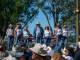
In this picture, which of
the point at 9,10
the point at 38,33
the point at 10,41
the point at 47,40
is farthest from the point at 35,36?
the point at 9,10

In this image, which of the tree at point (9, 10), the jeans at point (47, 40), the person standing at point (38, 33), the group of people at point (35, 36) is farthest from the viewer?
the tree at point (9, 10)

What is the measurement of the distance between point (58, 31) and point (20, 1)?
38.5 feet

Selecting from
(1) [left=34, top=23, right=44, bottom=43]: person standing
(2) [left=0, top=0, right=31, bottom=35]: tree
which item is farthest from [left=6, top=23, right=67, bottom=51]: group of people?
(2) [left=0, top=0, right=31, bottom=35]: tree

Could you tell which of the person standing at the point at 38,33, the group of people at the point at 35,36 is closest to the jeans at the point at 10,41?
the group of people at the point at 35,36

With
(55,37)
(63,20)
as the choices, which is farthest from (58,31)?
(63,20)

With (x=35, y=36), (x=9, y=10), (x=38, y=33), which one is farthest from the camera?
(x=9, y=10)

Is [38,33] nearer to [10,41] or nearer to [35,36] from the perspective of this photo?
[35,36]

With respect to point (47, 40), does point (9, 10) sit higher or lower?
higher

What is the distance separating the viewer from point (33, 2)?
3008 centimetres

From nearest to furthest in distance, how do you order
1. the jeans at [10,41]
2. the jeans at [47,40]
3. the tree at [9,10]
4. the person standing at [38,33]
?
the jeans at [47,40] → the person standing at [38,33] → the jeans at [10,41] → the tree at [9,10]

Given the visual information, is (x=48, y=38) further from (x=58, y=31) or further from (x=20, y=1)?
(x=20, y=1)

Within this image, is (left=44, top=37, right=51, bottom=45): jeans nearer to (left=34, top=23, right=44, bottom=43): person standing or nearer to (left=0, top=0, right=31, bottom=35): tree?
(left=34, top=23, right=44, bottom=43): person standing

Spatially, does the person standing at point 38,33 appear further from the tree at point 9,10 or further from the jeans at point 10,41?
the tree at point 9,10

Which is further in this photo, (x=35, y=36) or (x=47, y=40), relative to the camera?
(x=35, y=36)
